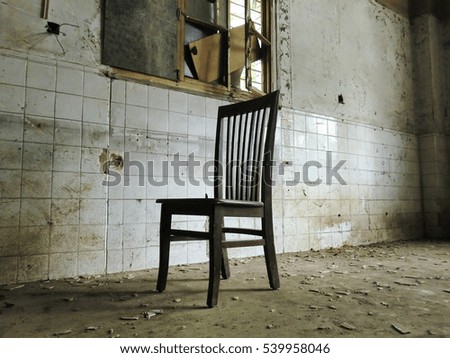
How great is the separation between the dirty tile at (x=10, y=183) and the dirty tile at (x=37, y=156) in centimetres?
7

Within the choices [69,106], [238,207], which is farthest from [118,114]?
[238,207]

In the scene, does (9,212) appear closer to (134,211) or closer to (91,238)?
(91,238)

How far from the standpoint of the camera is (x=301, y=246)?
3.52m

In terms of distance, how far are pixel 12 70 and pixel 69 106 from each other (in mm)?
392

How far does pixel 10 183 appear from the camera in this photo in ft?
7.25

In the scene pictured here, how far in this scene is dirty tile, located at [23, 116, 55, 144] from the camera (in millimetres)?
2289

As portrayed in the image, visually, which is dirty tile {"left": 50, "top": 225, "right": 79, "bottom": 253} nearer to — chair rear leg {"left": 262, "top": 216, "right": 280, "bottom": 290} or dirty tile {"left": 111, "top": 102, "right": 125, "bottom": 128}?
dirty tile {"left": 111, "top": 102, "right": 125, "bottom": 128}

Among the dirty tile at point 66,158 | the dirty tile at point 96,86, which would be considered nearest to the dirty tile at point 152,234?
the dirty tile at point 66,158

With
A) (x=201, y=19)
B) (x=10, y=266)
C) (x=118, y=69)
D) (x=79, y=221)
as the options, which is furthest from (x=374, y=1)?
(x=10, y=266)

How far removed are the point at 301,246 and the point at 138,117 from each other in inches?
79.3

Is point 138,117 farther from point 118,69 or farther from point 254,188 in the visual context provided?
point 254,188

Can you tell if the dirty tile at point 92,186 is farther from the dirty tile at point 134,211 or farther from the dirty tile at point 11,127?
the dirty tile at point 11,127

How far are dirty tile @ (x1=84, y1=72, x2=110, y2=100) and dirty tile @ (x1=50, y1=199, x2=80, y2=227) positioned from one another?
77cm

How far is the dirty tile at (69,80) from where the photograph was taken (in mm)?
2422
